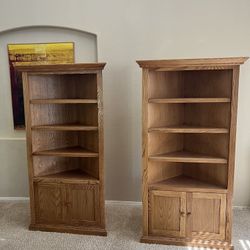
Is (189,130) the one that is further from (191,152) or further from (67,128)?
(67,128)

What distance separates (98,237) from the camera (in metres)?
2.55

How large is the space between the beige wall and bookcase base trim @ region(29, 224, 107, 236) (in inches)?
30.6

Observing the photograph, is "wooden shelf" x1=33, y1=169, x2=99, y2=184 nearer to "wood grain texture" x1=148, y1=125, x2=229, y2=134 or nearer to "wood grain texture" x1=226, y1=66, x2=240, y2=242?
"wood grain texture" x1=148, y1=125, x2=229, y2=134

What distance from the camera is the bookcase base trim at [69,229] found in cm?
258

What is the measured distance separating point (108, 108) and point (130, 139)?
1.46ft

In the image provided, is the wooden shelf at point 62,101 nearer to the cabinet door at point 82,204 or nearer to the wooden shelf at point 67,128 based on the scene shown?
the wooden shelf at point 67,128

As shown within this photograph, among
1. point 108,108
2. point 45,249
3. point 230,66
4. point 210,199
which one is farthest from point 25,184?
point 230,66

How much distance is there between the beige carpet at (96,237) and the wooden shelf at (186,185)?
0.53 metres

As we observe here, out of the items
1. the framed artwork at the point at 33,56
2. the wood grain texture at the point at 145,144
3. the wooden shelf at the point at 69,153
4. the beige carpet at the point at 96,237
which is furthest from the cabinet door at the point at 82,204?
the framed artwork at the point at 33,56

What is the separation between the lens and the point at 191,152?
2.61 metres

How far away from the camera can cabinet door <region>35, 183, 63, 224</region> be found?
8.64 feet

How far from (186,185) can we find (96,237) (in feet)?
3.26

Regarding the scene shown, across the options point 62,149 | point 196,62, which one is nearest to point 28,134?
point 62,149

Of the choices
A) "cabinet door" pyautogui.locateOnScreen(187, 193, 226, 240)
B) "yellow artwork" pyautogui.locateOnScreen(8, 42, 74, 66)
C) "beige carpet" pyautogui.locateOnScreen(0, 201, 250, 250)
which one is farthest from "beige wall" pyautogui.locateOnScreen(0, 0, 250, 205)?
"cabinet door" pyautogui.locateOnScreen(187, 193, 226, 240)
